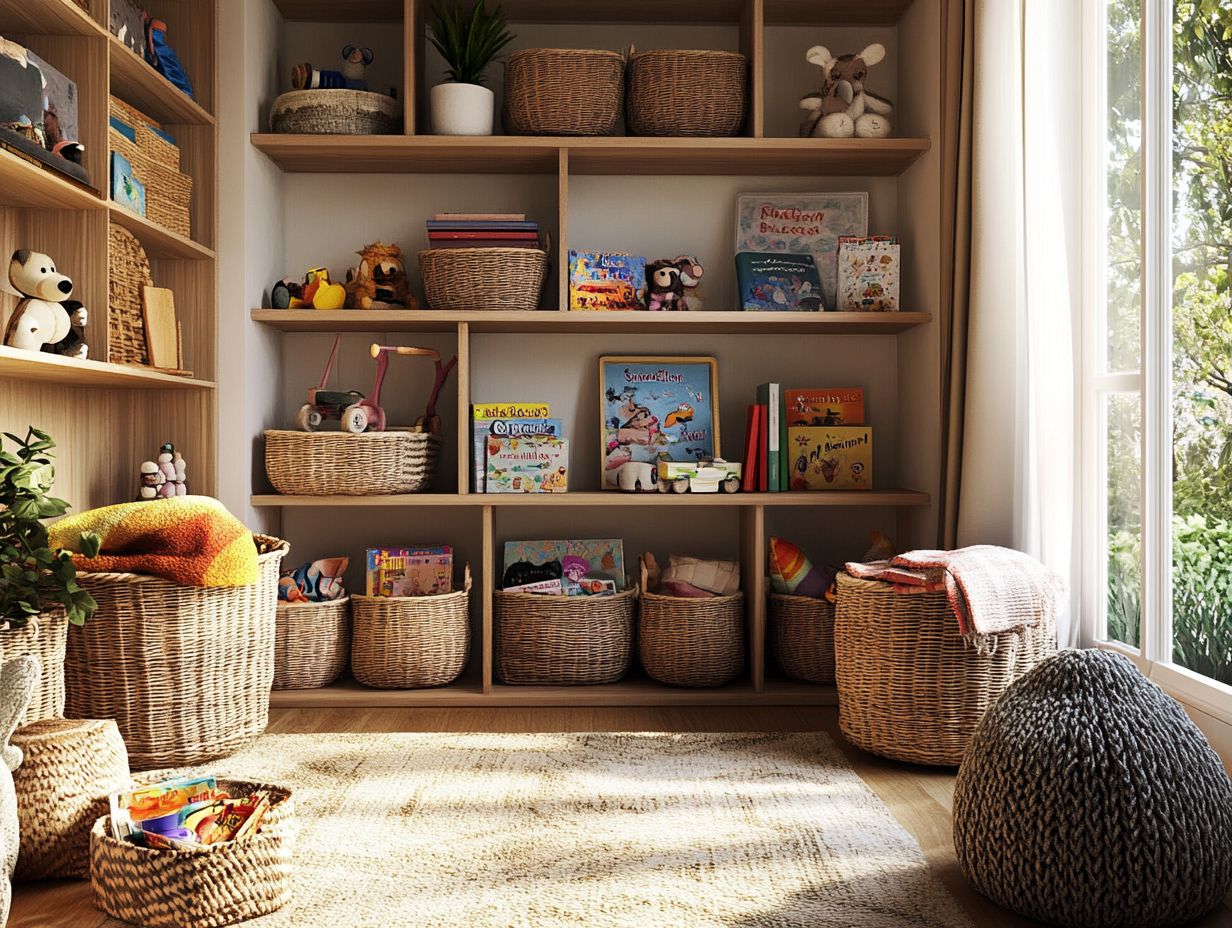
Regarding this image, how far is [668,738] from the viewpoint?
2662mm

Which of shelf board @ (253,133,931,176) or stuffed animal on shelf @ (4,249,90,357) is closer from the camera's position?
stuffed animal on shelf @ (4,249,90,357)

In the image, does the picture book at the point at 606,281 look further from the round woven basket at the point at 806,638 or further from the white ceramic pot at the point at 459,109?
the round woven basket at the point at 806,638

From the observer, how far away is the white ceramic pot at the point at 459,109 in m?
3.00

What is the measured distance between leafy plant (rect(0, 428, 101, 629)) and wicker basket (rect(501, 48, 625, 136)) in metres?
1.61

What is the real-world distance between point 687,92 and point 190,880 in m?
2.28

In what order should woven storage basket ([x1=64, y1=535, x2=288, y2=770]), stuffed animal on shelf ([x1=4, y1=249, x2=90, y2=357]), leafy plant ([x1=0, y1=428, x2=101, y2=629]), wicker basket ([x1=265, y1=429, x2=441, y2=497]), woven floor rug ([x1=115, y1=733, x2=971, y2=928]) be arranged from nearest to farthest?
woven floor rug ([x1=115, y1=733, x2=971, y2=928]), leafy plant ([x1=0, y1=428, x2=101, y2=629]), stuffed animal on shelf ([x1=4, y1=249, x2=90, y2=357]), woven storage basket ([x1=64, y1=535, x2=288, y2=770]), wicker basket ([x1=265, y1=429, x2=441, y2=497])

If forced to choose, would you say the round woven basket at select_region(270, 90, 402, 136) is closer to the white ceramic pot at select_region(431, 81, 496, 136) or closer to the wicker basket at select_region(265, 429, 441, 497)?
the white ceramic pot at select_region(431, 81, 496, 136)

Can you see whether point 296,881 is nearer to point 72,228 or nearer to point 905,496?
point 72,228

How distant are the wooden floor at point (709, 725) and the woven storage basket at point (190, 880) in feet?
0.77

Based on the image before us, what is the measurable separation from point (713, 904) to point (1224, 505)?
120cm

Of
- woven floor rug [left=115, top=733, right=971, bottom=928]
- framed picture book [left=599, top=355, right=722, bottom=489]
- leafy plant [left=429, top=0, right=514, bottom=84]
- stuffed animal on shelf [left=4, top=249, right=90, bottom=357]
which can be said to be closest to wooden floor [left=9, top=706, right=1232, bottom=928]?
woven floor rug [left=115, top=733, right=971, bottom=928]

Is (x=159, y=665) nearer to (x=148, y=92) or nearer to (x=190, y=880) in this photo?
(x=190, y=880)

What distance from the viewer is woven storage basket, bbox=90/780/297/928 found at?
1.59 meters

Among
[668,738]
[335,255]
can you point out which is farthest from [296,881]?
[335,255]
